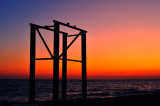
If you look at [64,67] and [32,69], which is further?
[64,67]

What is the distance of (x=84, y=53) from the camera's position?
53.7 feet

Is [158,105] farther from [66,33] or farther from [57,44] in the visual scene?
[66,33]

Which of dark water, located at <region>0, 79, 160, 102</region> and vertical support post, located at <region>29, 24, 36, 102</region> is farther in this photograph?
dark water, located at <region>0, 79, 160, 102</region>

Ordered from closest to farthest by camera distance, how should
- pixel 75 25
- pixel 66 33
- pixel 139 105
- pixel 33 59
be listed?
pixel 139 105, pixel 33 59, pixel 75 25, pixel 66 33

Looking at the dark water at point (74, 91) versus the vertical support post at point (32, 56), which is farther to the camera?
the dark water at point (74, 91)

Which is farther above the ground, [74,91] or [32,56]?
[32,56]

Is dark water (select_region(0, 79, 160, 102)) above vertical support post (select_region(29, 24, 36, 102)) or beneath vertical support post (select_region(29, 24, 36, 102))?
beneath

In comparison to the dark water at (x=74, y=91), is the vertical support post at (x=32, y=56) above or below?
above

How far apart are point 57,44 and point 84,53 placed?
3.78 metres

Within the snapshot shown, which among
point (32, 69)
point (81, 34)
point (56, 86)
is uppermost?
point (81, 34)

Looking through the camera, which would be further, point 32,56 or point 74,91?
point 74,91

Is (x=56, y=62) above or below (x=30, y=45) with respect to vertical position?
below

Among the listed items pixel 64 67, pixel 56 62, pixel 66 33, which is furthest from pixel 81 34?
pixel 56 62

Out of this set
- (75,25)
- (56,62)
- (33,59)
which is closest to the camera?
(56,62)
